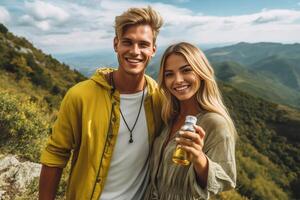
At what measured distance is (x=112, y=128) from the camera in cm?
294

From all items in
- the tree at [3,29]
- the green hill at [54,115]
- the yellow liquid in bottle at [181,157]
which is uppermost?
the tree at [3,29]

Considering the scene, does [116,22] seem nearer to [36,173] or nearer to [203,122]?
[203,122]

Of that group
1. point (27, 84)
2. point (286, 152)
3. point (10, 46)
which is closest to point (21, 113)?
point (27, 84)

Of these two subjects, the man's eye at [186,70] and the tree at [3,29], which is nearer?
the man's eye at [186,70]

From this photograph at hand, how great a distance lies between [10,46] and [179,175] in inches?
1165

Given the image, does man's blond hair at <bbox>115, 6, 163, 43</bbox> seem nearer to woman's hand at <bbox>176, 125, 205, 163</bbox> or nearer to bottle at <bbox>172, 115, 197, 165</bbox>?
bottle at <bbox>172, 115, 197, 165</bbox>

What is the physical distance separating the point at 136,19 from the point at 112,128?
3.07 feet

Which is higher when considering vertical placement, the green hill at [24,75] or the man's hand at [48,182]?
the man's hand at [48,182]

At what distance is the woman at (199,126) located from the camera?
8.49ft

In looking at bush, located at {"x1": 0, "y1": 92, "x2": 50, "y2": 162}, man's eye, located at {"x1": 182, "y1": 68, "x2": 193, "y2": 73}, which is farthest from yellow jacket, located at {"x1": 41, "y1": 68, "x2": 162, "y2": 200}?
bush, located at {"x1": 0, "y1": 92, "x2": 50, "y2": 162}

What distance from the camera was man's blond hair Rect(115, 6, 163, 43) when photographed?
3.05m

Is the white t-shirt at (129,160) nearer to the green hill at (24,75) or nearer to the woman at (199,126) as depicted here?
the woman at (199,126)

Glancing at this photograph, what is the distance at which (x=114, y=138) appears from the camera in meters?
2.94

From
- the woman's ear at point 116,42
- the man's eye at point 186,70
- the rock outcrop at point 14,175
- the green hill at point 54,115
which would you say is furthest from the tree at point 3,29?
the man's eye at point 186,70
